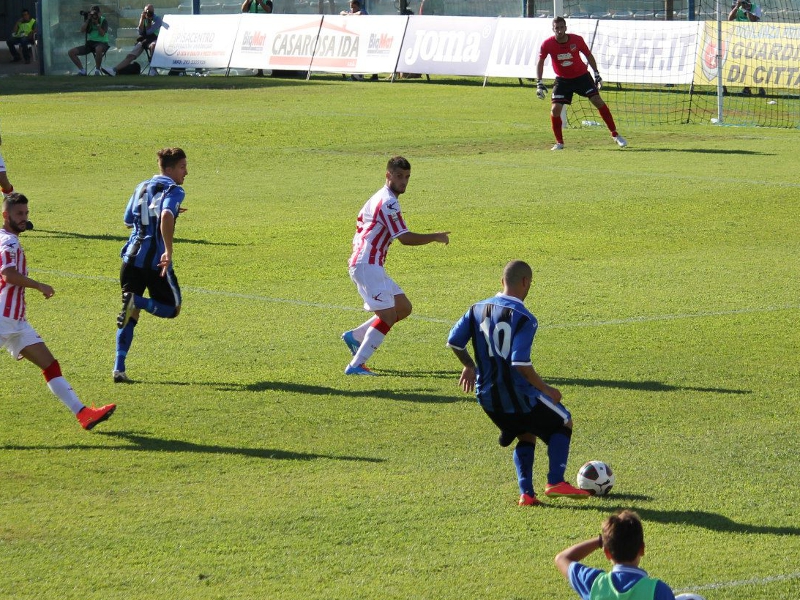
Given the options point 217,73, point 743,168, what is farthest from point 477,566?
point 217,73

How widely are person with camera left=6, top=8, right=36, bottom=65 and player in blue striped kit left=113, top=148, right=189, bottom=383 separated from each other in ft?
137

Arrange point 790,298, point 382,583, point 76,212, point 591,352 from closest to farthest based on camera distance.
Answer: point 382,583 < point 591,352 < point 790,298 < point 76,212

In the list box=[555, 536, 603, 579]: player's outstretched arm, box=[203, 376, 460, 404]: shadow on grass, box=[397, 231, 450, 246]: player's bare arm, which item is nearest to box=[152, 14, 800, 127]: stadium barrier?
box=[397, 231, 450, 246]: player's bare arm

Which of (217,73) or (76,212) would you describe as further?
(217,73)

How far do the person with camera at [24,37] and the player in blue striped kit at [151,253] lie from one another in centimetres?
4182

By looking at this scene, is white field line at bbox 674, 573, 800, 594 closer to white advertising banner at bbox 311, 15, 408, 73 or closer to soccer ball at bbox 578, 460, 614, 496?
soccer ball at bbox 578, 460, 614, 496

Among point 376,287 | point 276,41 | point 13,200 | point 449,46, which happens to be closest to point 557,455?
point 376,287

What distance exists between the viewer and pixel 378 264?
34.5ft

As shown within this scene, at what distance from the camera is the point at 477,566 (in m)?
6.51

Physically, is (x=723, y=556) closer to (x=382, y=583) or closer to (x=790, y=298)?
(x=382, y=583)

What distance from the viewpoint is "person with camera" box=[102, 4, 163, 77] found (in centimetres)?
4209

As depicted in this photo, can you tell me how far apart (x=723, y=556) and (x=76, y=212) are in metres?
13.7

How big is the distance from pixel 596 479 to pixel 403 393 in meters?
2.66

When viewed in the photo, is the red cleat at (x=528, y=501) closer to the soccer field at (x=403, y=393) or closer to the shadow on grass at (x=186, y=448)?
the soccer field at (x=403, y=393)
